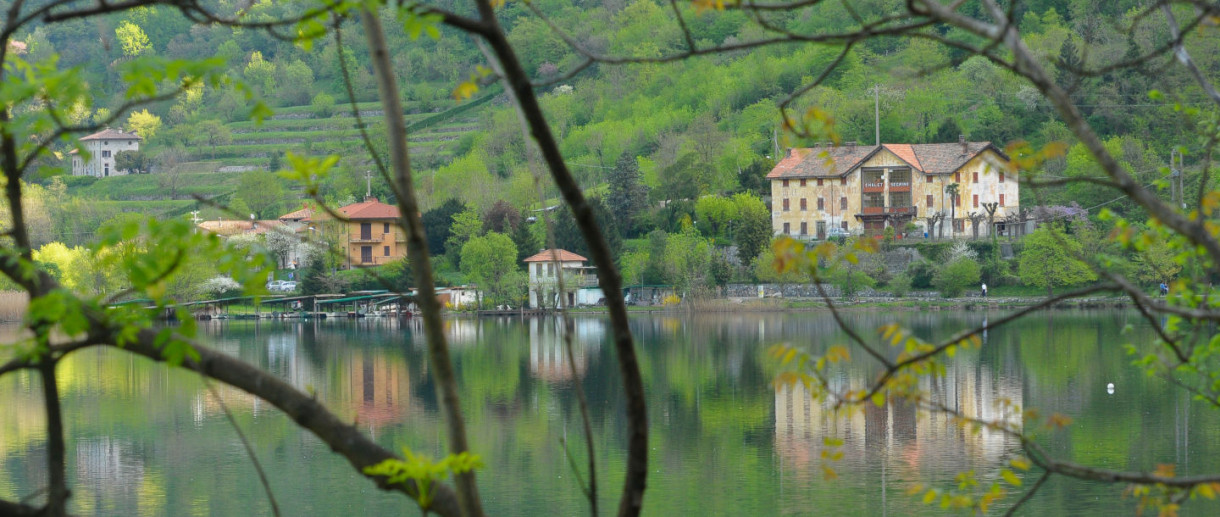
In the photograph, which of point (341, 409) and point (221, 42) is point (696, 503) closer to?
point (341, 409)

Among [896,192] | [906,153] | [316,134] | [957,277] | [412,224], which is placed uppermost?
[316,134]

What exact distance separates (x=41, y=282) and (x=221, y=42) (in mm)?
123810

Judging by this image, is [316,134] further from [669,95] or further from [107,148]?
[669,95]

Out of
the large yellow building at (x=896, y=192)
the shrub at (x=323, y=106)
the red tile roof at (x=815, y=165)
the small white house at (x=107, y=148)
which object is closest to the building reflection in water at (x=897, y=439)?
the red tile roof at (x=815, y=165)

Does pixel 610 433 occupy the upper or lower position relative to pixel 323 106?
lower

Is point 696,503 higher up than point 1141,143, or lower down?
lower down

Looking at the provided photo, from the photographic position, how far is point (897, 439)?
18.2m

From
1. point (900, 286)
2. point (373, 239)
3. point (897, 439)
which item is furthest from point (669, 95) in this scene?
point (897, 439)

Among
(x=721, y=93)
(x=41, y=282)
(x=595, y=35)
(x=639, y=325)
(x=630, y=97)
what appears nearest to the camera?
(x=41, y=282)

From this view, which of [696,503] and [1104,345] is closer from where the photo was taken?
[696,503]

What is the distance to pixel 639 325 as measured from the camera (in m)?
46.2

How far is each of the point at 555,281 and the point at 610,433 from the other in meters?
34.8

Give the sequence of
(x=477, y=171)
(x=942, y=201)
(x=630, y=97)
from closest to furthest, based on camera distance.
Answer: (x=942, y=201) → (x=477, y=171) → (x=630, y=97)

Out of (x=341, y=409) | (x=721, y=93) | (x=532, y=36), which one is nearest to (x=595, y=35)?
(x=532, y=36)
